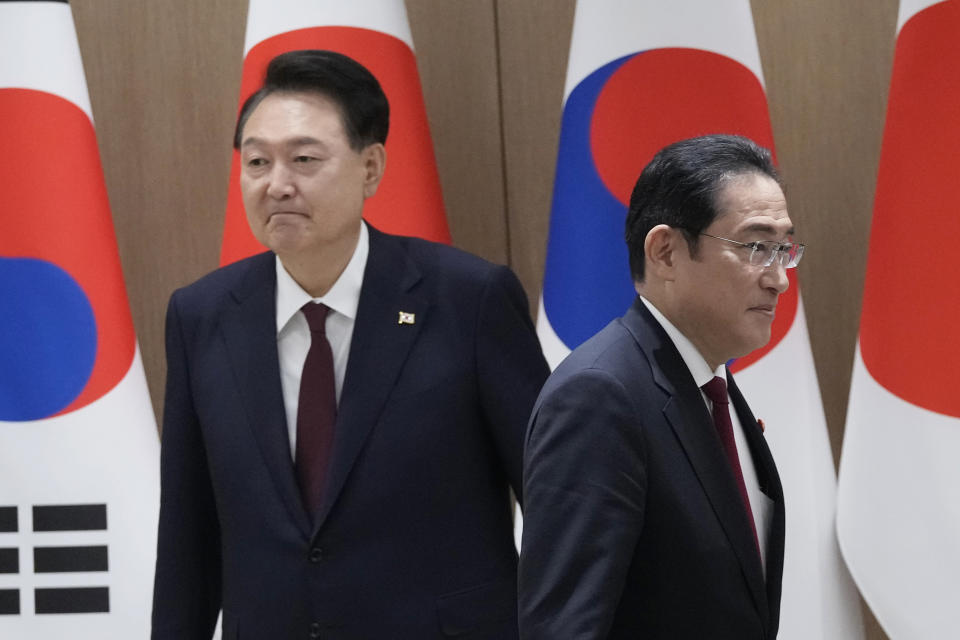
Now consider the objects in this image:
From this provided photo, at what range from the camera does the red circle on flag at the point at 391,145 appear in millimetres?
2502

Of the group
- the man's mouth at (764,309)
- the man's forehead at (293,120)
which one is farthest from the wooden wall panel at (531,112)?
the man's mouth at (764,309)

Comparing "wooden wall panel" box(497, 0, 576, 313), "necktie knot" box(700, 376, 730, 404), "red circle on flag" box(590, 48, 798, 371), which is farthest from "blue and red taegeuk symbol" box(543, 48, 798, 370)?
"necktie knot" box(700, 376, 730, 404)

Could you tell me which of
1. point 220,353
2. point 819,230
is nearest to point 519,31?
point 819,230

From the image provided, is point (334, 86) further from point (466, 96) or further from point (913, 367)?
point (913, 367)

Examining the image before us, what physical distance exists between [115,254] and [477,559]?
3.94 ft

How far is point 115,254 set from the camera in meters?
2.60

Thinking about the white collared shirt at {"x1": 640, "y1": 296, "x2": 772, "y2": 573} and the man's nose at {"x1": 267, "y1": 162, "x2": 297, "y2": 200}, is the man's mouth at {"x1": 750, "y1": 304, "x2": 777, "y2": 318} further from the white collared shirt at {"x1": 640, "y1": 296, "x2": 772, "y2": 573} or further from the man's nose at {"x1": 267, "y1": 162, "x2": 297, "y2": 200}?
the man's nose at {"x1": 267, "y1": 162, "x2": 297, "y2": 200}

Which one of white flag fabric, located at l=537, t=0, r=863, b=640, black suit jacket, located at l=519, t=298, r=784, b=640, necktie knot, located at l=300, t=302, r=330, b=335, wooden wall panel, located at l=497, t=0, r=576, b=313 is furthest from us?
wooden wall panel, located at l=497, t=0, r=576, b=313

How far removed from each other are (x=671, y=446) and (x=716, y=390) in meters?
0.17

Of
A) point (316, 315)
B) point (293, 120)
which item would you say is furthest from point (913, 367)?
point (293, 120)

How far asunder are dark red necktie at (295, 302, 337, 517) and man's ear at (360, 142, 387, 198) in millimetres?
356

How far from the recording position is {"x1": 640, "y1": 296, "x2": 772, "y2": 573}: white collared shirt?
146cm

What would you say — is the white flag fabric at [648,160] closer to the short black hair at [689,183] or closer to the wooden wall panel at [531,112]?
the wooden wall panel at [531,112]

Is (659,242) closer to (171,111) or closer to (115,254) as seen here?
(115,254)
